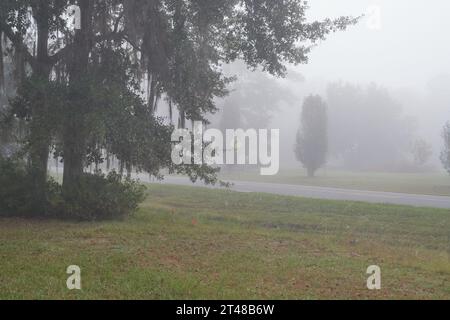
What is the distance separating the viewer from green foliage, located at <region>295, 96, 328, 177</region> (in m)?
37.9

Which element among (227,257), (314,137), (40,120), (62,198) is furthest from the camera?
(314,137)

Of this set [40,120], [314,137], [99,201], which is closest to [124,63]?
[40,120]

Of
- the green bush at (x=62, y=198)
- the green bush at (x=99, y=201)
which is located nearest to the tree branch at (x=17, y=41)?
the green bush at (x=62, y=198)

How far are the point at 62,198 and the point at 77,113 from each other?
6.92 ft

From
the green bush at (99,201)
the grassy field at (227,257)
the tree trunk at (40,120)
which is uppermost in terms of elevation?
the tree trunk at (40,120)

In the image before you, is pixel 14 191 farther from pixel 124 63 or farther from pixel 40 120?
pixel 124 63

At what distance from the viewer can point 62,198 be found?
11758mm

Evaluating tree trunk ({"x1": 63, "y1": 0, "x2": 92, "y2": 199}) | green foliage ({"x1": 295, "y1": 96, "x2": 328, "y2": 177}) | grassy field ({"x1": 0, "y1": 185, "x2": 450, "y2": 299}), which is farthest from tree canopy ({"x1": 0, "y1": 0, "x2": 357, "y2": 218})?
green foliage ({"x1": 295, "y1": 96, "x2": 328, "y2": 177})

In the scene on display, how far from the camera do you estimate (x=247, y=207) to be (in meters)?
17.6

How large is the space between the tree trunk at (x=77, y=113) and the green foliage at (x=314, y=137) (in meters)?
27.5

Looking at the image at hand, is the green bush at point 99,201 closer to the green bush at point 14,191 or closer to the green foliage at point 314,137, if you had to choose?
the green bush at point 14,191

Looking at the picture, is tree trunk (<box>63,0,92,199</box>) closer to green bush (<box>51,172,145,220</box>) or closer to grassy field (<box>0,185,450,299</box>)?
green bush (<box>51,172,145,220</box>)

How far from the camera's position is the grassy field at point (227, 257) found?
22.2 ft

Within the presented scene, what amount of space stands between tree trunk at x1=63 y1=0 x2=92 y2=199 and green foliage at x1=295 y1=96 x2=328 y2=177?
2755 centimetres
